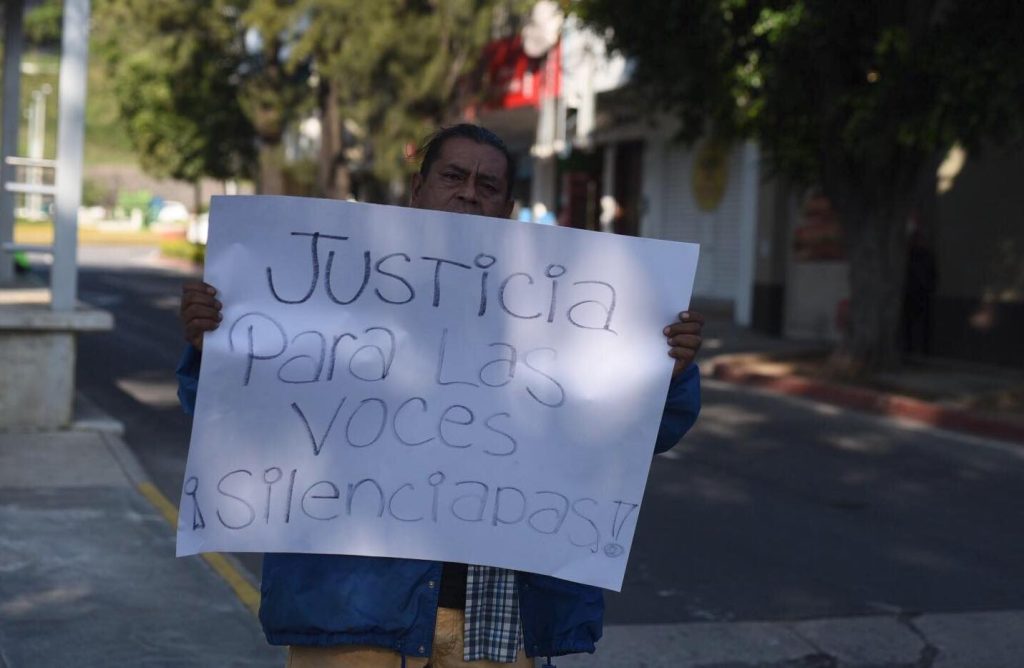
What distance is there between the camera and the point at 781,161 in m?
15.7

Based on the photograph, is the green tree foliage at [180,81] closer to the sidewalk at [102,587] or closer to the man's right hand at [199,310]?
the sidewalk at [102,587]

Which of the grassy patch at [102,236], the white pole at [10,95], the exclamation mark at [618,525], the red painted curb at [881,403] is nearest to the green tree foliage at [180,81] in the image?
the grassy patch at [102,236]

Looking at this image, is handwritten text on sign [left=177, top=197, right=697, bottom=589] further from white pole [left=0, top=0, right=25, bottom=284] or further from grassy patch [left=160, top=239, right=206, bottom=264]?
grassy patch [left=160, top=239, right=206, bottom=264]

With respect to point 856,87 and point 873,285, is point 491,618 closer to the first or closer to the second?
point 856,87

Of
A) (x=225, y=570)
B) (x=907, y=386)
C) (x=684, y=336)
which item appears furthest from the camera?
(x=907, y=386)

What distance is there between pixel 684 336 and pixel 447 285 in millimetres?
454

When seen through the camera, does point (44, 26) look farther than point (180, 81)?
No

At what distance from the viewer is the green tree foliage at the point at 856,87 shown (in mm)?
13445

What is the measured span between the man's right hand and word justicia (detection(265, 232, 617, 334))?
112mm

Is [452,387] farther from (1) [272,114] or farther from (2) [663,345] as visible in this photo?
(1) [272,114]

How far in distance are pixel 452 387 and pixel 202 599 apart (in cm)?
330

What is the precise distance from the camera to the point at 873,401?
14.4m

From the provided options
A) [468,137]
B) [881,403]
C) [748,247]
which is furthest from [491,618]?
[748,247]

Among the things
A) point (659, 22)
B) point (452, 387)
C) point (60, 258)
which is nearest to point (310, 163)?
point (659, 22)
